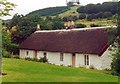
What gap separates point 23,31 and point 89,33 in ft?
61.2

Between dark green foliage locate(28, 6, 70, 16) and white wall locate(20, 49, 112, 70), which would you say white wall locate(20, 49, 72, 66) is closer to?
white wall locate(20, 49, 112, 70)

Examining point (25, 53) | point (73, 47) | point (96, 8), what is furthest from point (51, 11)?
point (73, 47)

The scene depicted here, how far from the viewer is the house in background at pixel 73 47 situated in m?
36.6

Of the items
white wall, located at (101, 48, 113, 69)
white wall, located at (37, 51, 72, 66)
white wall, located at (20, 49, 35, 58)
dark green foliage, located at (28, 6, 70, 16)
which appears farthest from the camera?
dark green foliage, located at (28, 6, 70, 16)

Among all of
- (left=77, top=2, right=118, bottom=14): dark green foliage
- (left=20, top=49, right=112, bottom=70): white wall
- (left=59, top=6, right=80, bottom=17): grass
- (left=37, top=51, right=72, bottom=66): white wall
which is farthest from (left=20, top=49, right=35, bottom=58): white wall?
(left=59, top=6, right=80, bottom=17): grass

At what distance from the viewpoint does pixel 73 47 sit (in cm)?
4153

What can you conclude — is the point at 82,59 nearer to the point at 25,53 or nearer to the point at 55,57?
the point at 55,57

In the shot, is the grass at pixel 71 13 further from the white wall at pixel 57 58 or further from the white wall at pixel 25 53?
the white wall at pixel 57 58

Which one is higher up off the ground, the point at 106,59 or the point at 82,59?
the point at 106,59

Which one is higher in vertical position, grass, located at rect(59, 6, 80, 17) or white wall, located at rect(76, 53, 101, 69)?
grass, located at rect(59, 6, 80, 17)

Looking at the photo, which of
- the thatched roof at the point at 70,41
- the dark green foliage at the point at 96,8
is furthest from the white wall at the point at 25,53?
the dark green foliage at the point at 96,8

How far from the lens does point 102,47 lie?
36.5m

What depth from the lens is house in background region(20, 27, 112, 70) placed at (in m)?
36.6

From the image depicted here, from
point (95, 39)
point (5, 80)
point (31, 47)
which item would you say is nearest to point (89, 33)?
point (95, 39)
